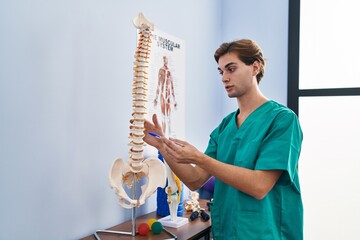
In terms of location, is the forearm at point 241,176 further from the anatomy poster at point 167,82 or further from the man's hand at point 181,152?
the anatomy poster at point 167,82

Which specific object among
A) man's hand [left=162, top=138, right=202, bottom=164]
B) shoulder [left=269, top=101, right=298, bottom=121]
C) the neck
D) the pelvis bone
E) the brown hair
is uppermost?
the brown hair

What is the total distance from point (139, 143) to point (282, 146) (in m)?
0.54

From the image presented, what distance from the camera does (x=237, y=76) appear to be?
139 centimetres

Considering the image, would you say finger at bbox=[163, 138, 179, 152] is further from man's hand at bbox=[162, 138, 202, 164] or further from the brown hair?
the brown hair

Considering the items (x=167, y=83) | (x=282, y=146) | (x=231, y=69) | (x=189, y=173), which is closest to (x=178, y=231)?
(x=189, y=173)

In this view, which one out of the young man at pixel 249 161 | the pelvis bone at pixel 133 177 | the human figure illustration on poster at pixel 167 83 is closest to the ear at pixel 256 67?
the young man at pixel 249 161

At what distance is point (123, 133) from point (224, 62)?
0.62m

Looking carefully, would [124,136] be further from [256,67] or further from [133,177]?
[256,67]

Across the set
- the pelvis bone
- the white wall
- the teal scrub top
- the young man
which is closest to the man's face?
the young man

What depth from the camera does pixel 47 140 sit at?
132cm

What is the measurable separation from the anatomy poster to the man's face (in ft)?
1.99

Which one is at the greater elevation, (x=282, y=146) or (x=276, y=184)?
(x=282, y=146)

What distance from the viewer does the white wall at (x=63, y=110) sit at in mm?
1207

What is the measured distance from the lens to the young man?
1.19 metres
